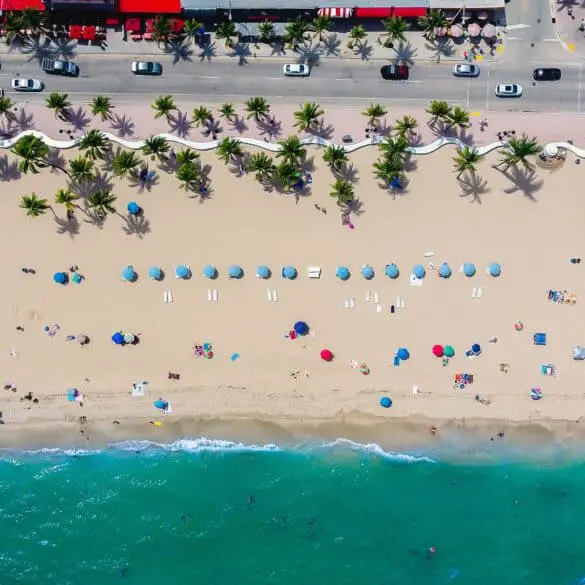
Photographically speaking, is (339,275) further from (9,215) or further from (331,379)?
(9,215)

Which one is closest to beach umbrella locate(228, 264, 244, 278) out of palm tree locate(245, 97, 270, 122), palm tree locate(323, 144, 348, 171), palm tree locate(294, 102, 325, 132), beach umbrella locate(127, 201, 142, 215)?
beach umbrella locate(127, 201, 142, 215)

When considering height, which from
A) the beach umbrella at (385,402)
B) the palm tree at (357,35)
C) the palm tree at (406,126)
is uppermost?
the palm tree at (357,35)

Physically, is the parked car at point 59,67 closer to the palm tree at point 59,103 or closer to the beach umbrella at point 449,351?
the palm tree at point 59,103

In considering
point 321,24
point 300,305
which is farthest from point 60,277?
point 321,24

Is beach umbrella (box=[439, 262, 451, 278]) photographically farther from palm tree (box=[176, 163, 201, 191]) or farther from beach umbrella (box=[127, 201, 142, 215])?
beach umbrella (box=[127, 201, 142, 215])

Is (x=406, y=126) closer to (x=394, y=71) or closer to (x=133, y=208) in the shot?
(x=394, y=71)

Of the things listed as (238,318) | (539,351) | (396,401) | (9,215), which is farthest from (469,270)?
(9,215)

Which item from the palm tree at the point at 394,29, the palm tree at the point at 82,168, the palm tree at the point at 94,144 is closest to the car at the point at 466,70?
the palm tree at the point at 394,29
